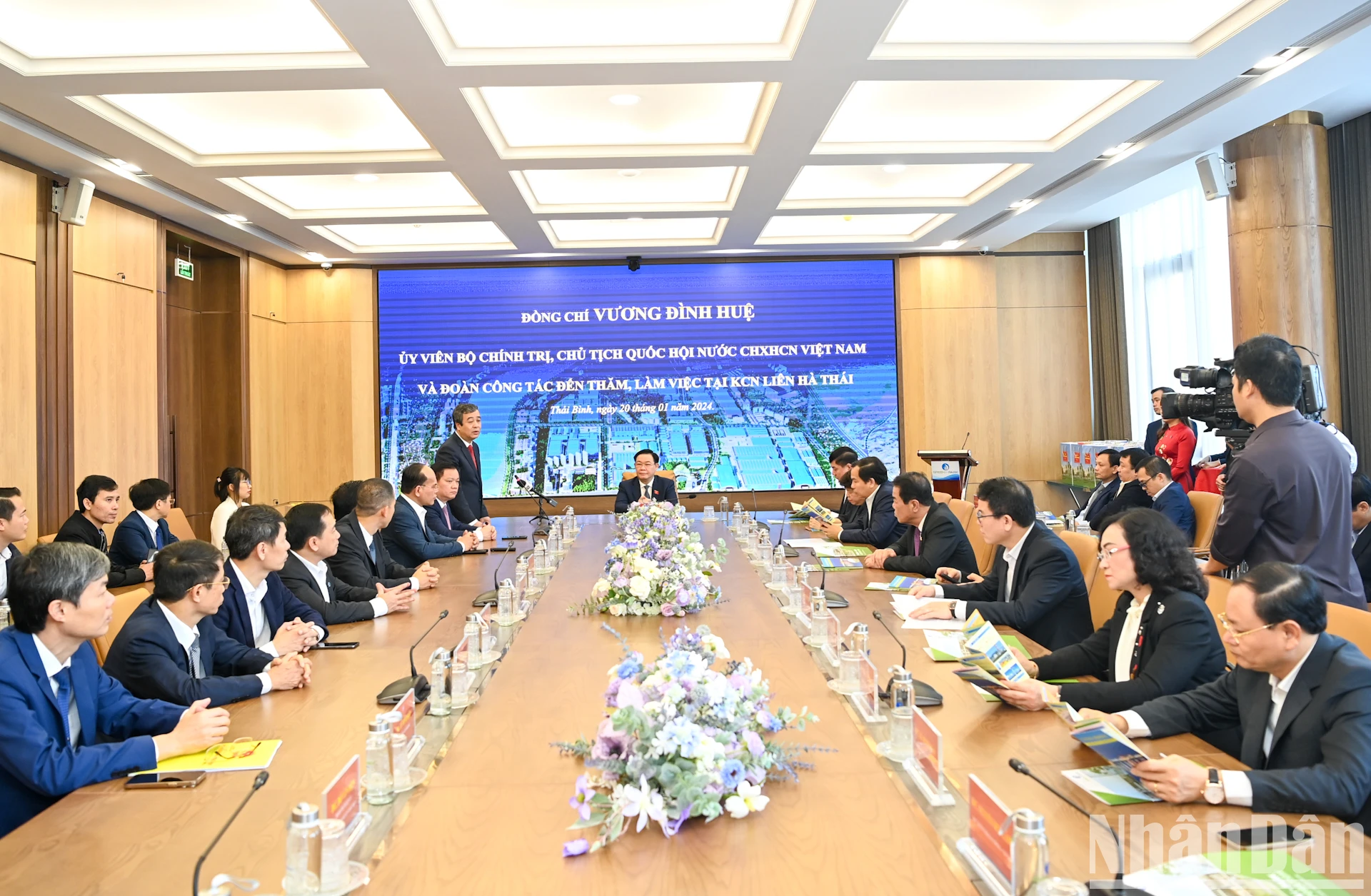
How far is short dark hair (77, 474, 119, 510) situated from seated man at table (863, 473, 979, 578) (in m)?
4.49

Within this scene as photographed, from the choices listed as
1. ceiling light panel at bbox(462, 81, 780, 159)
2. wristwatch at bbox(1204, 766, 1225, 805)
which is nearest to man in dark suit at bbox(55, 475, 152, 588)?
ceiling light panel at bbox(462, 81, 780, 159)

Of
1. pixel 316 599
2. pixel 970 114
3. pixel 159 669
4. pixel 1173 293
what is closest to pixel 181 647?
pixel 159 669

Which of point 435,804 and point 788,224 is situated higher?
point 788,224

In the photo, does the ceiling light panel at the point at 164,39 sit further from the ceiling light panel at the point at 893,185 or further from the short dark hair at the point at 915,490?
the ceiling light panel at the point at 893,185

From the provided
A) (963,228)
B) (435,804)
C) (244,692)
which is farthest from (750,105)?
(435,804)

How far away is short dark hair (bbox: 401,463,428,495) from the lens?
5.25m

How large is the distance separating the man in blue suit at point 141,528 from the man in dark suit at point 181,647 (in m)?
3.46

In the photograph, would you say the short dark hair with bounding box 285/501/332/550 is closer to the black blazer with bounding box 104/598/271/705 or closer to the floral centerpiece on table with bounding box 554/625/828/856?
the black blazer with bounding box 104/598/271/705

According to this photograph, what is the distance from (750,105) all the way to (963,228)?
3566 millimetres

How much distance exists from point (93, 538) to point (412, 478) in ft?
6.20

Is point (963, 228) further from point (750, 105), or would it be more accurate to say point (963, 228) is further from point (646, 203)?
point (750, 105)

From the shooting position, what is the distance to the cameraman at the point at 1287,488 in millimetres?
3086

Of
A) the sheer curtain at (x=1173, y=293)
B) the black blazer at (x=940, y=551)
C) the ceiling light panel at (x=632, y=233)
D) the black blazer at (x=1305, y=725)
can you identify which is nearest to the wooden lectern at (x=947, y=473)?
the sheer curtain at (x=1173, y=293)

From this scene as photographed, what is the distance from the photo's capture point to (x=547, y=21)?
4.27 m
